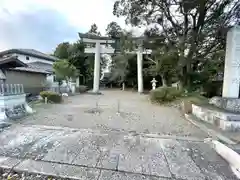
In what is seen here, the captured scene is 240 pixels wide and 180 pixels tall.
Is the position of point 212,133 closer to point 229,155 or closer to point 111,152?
point 229,155

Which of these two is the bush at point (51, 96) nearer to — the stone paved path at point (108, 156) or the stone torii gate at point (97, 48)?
the stone paved path at point (108, 156)

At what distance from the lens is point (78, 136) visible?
13.8 ft

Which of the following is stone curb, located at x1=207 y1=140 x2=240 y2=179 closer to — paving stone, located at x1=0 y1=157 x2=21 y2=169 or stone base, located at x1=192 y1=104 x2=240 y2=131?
stone base, located at x1=192 y1=104 x2=240 y2=131

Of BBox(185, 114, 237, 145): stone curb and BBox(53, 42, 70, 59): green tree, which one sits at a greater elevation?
BBox(53, 42, 70, 59): green tree

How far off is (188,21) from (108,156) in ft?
31.8

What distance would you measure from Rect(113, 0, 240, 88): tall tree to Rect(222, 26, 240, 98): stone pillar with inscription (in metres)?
1.60

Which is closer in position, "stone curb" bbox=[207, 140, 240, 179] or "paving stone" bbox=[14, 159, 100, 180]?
"paving stone" bbox=[14, 159, 100, 180]

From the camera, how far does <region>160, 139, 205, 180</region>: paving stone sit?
2662 mm

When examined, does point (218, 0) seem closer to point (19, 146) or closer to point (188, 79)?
point (188, 79)

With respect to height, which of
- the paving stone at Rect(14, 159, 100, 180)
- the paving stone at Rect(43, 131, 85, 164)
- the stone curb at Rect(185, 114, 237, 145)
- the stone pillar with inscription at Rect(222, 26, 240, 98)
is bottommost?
the paving stone at Rect(14, 159, 100, 180)

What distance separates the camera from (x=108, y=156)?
3.22 meters

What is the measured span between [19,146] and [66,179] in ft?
6.05

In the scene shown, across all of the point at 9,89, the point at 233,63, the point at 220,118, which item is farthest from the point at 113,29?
the point at 220,118

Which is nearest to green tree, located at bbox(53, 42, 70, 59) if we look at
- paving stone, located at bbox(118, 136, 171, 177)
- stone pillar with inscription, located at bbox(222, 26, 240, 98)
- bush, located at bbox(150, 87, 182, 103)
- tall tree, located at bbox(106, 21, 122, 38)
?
tall tree, located at bbox(106, 21, 122, 38)
